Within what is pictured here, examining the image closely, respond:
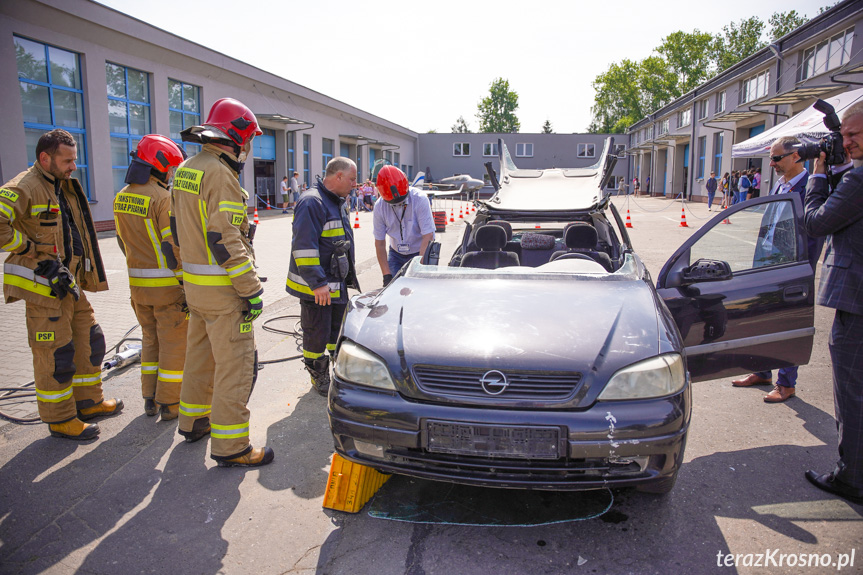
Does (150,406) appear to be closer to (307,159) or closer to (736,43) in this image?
(307,159)

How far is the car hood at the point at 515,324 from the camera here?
8.04 ft

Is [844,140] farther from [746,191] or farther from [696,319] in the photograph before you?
[746,191]

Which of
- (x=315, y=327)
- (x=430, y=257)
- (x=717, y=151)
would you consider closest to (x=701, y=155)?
(x=717, y=151)

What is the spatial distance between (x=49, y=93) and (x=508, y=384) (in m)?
16.9

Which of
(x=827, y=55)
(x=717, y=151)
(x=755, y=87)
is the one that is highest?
(x=755, y=87)

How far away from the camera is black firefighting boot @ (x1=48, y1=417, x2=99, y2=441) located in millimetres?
3627

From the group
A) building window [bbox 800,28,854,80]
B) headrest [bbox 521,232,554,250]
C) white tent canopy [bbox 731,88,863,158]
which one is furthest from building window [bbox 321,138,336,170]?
headrest [bbox 521,232,554,250]

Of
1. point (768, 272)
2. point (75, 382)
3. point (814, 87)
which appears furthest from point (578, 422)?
point (814, 87)

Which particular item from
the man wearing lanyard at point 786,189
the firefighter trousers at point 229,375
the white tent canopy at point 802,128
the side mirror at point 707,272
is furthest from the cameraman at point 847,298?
the white tent canopy at point 802,128

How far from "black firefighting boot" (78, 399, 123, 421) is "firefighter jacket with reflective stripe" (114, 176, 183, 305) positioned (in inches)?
32.2

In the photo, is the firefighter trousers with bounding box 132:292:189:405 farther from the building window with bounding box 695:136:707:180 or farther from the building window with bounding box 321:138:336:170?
the building window with bounding box 695:136:707:180

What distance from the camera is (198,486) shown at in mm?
3062

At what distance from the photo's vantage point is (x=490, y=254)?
4402 millimetres

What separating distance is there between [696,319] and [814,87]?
870 inches
